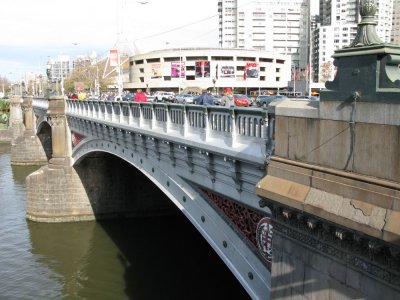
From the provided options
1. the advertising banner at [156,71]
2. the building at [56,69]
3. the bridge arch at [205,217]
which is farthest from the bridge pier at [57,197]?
the advertising banner at [156,71]

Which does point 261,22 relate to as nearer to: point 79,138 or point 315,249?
point 79,138

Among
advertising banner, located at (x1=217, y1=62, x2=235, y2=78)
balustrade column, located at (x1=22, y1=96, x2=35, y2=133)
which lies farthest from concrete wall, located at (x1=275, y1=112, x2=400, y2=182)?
advertising banner, located at (x1=217, y1=62, x2=235, y2=78)

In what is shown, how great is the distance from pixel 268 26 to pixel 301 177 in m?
151

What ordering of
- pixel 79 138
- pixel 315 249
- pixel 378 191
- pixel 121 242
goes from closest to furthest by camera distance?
pixel 378 191, pixel 315 249, pixel 121 242, pixel 79 138

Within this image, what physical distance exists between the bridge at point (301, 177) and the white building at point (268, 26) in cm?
13959

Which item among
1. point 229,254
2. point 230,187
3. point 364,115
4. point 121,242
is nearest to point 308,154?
point 364,115

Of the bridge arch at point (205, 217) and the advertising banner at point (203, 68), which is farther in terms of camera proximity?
the advertising banner at point (203, 68)

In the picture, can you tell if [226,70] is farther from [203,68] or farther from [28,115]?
[28,115]

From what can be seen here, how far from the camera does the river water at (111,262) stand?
57.5ft

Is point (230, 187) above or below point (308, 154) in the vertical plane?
below

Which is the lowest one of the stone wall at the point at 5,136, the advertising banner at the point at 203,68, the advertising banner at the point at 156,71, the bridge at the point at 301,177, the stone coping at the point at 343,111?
the stone wall at the point at 5,136

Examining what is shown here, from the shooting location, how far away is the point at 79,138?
88.1 feet

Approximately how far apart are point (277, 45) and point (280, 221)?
15226 centimetres

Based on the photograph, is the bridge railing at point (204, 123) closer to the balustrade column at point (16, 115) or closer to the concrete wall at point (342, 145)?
the concrete wall at point (342, 145)
